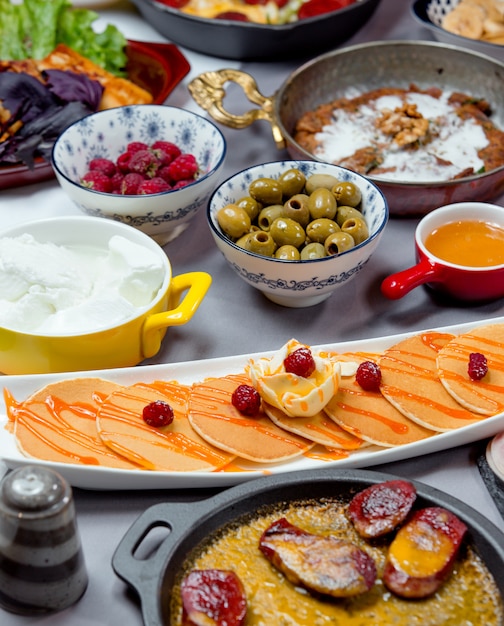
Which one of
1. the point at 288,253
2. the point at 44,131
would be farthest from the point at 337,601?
the point at 44,131

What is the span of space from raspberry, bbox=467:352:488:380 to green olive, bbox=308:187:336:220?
46 centimetres

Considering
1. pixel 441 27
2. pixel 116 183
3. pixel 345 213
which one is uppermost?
pixel 441 27

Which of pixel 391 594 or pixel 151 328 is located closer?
pixel 391 594

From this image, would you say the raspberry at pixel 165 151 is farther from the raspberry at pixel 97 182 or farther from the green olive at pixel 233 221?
the green olive at pixel 233 221

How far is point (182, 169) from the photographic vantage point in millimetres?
1881

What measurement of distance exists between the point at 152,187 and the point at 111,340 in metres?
0.47

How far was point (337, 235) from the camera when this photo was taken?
1665mm

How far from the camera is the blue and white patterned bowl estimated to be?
70.7 inches

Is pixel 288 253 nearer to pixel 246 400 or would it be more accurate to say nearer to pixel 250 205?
pixel 250 205

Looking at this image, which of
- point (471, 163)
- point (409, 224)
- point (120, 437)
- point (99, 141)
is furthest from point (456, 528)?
point (99, 141)

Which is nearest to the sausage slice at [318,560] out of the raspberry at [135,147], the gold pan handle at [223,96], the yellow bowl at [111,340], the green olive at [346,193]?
the yellow bowl at [111,340]

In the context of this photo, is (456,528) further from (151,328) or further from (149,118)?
(149,118)

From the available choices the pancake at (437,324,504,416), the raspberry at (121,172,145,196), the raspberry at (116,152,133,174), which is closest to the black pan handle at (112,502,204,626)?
the pancake at (437,324,504,416)

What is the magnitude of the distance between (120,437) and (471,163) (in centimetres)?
122
